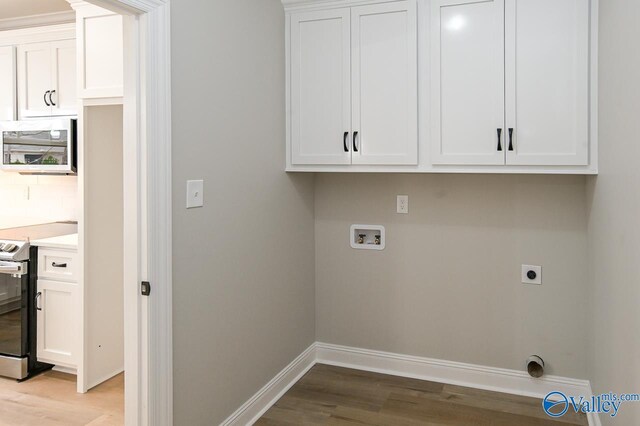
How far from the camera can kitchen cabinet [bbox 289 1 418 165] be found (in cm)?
287

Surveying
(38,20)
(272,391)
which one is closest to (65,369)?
(272,391)

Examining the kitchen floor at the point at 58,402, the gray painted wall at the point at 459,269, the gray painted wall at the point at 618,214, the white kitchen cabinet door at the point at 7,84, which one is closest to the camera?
the gray painted wall at the point at 618,214

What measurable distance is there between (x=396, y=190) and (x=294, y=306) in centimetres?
100

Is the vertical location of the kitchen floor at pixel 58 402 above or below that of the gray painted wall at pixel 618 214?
below

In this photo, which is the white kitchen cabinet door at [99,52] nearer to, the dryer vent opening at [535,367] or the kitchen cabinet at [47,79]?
the kitchen cabinet at [47,79]

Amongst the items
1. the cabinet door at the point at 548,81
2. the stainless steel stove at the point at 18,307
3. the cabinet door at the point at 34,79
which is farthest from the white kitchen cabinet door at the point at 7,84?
the cabinet door at the point at 548,81

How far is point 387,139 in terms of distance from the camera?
115 inches

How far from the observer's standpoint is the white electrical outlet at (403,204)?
3297mm

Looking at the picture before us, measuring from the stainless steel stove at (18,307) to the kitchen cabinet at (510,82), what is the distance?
8.86 feet

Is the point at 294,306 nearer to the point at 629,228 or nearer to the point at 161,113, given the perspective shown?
the point at 161,113

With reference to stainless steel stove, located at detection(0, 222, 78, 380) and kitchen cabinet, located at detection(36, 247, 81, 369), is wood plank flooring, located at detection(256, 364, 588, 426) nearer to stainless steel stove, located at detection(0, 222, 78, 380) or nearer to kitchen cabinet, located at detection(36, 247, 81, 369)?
kitchen cabinet, located at detection(36, 247, 81, 369)

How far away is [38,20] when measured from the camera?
398 centimetres

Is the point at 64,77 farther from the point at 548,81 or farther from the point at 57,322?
the point at 548,81

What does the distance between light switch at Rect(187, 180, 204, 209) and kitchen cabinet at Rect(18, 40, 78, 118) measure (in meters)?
1.83
